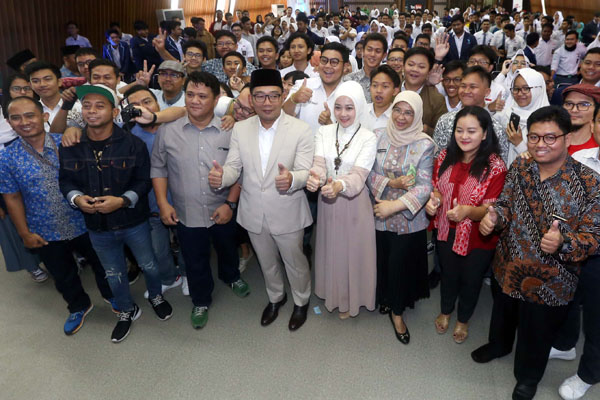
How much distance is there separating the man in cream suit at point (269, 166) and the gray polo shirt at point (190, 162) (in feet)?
0.54

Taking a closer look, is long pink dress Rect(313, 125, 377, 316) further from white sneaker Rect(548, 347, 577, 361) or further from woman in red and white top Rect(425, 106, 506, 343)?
white sneaker Rect(548, 347, 577, 361)

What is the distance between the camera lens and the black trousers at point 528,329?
2.23 m

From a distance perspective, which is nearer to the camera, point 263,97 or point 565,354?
point 263,97

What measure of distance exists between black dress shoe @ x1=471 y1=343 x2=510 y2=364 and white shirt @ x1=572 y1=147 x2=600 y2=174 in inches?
50.6

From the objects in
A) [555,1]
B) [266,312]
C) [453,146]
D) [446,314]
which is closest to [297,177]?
[453,146]

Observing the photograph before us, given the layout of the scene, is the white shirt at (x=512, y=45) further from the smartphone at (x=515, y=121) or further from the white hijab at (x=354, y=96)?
the white hijab at (x=354, y=96)

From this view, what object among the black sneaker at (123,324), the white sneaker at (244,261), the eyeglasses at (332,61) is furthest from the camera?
the white sneaker at (244,261)

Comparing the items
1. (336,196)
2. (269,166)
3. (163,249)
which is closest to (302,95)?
(269,166)

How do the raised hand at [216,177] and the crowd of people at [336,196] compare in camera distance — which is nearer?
the crowd of people at [336,196]

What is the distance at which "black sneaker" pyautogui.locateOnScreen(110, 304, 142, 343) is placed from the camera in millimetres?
3068

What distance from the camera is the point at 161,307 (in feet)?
10.8

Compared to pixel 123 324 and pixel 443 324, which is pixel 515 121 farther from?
pixel 123 324

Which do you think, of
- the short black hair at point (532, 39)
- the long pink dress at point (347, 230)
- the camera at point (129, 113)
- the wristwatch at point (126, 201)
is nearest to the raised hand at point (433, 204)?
the long pink dress at point (347, 230)

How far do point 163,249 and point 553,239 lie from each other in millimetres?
2753
